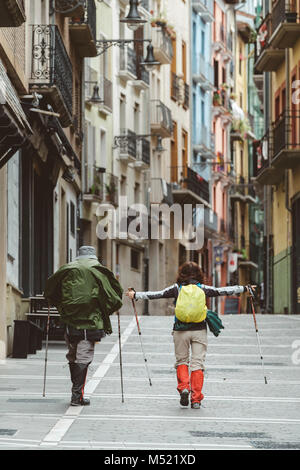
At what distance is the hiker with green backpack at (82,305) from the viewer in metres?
14.6

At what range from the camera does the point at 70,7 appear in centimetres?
3158

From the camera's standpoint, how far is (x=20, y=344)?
71.1 feet

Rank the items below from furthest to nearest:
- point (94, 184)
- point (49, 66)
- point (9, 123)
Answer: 1. point (94, 184)
2. point (49, 66)
3. point (9, 123)

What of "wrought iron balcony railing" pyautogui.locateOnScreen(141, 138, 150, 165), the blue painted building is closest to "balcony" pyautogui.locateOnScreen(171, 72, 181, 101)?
the blue painted building

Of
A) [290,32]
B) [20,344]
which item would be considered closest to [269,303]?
[290,32]

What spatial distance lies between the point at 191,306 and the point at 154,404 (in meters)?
1.15

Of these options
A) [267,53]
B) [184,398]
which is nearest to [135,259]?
[267,53]

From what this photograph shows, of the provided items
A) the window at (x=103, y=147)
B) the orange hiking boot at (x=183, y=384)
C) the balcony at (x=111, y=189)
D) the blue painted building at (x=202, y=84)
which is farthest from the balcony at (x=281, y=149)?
the blue painted building at (x=202, y=84)

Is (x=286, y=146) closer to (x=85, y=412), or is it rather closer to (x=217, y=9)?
(x=85, y=412)

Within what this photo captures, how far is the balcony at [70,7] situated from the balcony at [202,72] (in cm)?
3418

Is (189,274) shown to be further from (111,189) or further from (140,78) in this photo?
(140,78)

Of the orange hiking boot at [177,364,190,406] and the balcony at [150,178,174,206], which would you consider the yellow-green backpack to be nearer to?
the orange hiking boot at [177,364,190,406]

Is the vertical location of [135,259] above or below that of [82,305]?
above

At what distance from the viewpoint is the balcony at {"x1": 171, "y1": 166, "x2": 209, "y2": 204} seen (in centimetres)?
6062
